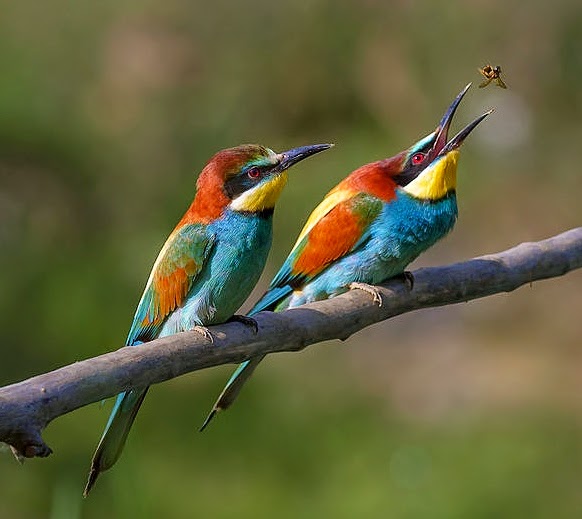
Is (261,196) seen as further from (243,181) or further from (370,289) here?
(370,289)

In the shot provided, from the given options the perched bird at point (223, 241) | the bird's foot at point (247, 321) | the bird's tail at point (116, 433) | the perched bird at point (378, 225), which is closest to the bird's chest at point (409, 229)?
the perched bird at point (378, 225)

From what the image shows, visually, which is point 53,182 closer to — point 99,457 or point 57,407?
point 99,457

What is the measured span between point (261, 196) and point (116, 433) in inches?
21.0

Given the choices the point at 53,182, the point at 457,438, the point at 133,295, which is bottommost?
the point at 457,438

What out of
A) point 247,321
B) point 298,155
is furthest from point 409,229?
point 247,321

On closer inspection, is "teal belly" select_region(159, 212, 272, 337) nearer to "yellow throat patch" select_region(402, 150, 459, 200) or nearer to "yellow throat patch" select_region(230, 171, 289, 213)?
"yellow throat patch" select_region(230, 171, 289, 213)

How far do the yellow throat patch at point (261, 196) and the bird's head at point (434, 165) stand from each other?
1.69 feet

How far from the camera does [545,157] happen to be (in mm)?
5285

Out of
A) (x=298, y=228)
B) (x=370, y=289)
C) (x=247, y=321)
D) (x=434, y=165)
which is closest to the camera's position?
(x=247, y=321)

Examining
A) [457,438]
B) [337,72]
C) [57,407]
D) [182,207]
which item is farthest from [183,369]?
[337,72]

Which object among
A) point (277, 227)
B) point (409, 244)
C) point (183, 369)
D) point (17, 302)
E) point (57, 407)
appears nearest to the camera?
Answer: point (57, 407)

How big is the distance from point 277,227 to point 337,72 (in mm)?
1179

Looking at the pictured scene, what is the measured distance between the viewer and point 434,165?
8.67ft

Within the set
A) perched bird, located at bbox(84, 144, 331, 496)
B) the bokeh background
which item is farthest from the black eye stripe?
the bokeh background
